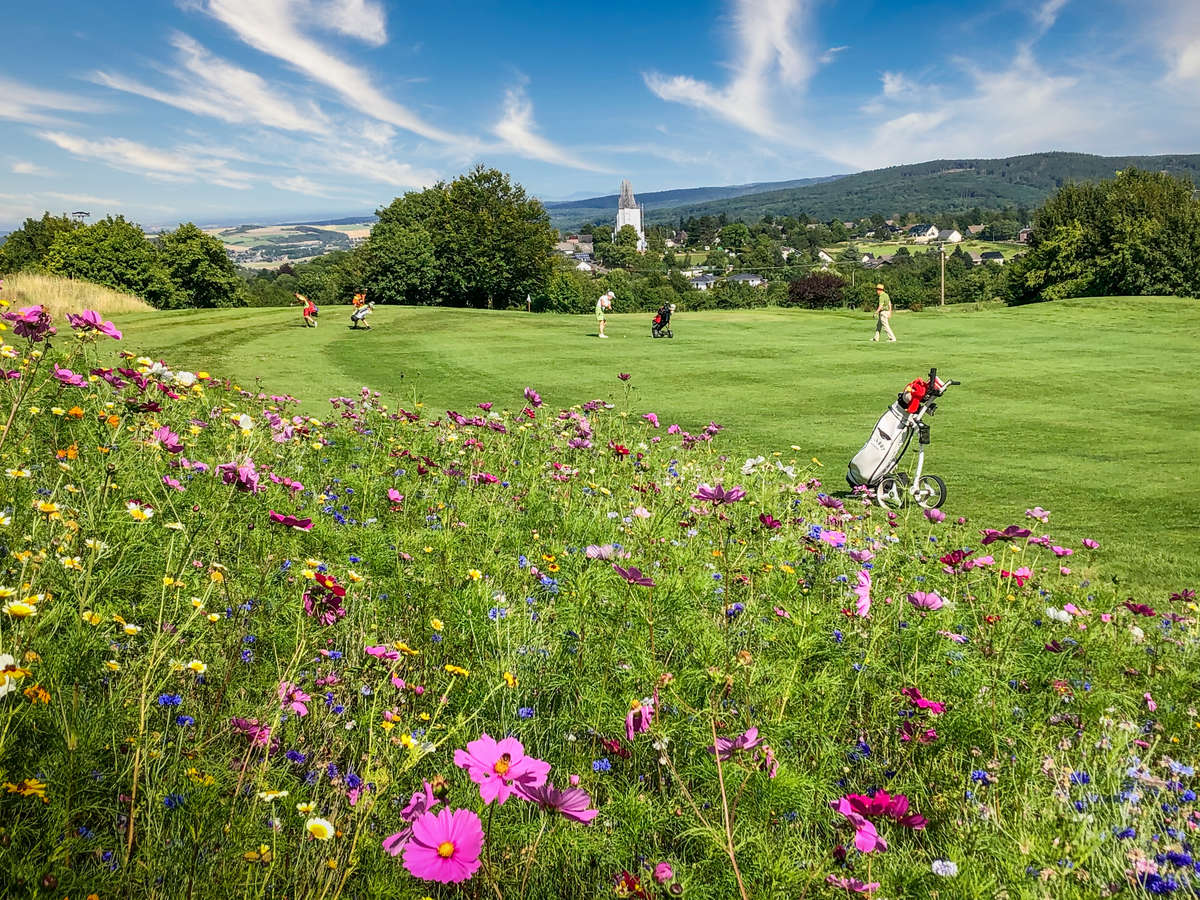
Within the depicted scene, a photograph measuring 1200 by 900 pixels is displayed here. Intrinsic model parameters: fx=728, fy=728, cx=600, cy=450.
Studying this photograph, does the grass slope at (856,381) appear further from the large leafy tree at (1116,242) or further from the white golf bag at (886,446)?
the large leafy tree at (1116,242)

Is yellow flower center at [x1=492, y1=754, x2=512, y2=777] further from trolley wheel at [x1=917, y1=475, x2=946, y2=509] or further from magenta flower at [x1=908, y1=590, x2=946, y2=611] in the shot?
trolley wheel at [x1=917, y1=475, x2=946, y2=509]

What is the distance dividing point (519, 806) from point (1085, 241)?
68268mm

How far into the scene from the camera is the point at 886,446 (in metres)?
6.98

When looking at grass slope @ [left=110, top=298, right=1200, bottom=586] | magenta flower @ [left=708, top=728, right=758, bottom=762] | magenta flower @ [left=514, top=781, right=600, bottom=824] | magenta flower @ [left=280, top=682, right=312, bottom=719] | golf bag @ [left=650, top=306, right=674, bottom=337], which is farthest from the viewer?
golf bag @ [left=650, top=306, right=674, bottom=337]

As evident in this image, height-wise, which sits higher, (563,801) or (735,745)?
(563,801)

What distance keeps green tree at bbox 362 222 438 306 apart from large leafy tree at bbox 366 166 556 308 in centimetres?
6

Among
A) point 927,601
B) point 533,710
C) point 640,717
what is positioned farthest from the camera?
point 927,601

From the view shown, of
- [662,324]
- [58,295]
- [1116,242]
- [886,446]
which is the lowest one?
[886,446]

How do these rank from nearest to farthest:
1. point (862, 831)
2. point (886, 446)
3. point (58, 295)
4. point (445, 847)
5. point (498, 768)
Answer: point (445, 847)
point (498, 768)
point (862, 831)
point (886, 446)
point (58, 295)

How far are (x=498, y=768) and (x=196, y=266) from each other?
63.5 meters

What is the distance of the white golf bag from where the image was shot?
274 inches

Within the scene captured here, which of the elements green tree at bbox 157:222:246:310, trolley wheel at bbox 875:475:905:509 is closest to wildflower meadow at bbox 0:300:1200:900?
trolley wheel at bbox 875:475:905:509

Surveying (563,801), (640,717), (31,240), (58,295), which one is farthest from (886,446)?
(31,240)

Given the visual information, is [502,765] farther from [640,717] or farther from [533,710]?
[533,710]
